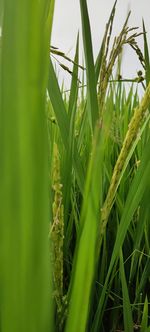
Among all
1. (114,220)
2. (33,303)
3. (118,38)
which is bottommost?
(114,220)

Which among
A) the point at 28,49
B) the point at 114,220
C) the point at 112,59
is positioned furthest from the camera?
the point at 114,220

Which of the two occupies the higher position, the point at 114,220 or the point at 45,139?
the point at 45,139

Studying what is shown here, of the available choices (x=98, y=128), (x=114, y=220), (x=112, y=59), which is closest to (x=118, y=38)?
(x=112, y=59)

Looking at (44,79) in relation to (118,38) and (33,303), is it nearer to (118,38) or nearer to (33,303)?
(33,303)

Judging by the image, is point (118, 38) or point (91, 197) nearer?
point (91, 197)

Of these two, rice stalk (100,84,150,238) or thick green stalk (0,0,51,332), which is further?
rice stalk (100,84,150,238)

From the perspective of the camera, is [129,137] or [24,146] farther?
[129,137]

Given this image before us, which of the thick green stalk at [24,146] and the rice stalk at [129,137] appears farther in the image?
the rice stalk at [129,137]

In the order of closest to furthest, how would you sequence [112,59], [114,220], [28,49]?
[28,49] → [112,59] → [114,220]
